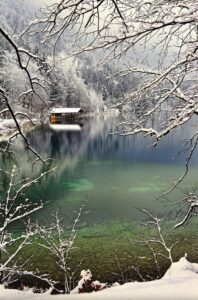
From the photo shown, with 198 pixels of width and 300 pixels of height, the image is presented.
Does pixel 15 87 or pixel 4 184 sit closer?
pixel 4 184

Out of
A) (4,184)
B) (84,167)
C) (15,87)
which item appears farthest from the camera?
(15,87)

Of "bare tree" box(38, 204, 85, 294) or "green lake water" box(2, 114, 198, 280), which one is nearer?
"bare tree" box(38, 204, 85, 294)

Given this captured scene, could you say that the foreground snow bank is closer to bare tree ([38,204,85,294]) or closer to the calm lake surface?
bare tree ([38,204,85,294])

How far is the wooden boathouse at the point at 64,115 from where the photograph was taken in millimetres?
93562

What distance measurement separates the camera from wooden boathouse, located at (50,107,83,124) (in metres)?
93.6

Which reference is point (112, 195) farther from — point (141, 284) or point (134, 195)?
point (141, 284)

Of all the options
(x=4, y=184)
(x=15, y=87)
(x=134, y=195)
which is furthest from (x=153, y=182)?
(x=15, y=87)

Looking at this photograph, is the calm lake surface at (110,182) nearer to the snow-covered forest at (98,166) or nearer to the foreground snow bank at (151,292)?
the snow-covered forest at (98,166)

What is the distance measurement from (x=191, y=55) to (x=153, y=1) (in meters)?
0.80

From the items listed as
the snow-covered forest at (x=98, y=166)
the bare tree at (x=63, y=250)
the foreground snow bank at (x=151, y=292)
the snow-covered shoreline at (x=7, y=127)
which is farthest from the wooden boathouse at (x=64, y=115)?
the foreground snow bank at (x=151, y=292)

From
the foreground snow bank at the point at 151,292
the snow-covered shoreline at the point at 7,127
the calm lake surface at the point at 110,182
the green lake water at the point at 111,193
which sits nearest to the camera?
the foreground snow bank at the point at 151,292

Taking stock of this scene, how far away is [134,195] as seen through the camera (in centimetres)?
2325

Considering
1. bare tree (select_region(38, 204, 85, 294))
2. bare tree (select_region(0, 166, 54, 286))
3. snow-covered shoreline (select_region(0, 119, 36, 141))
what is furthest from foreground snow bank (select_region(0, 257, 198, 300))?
snow-covered shoreline (select_region(0, 119, 36, 141))

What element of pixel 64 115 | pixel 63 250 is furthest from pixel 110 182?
pixel 64 115
